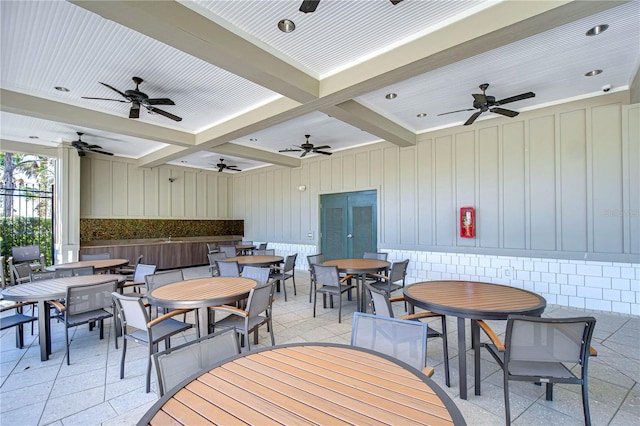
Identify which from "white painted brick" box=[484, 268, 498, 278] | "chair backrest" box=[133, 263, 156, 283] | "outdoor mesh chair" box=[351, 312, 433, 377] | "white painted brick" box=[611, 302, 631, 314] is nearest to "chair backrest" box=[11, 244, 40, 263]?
"chair backrest" box=[133, 263, 156, 283]

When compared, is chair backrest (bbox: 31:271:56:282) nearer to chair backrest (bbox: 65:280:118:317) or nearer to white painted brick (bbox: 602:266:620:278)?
chair backrest (bbox: 65:280:118:317)

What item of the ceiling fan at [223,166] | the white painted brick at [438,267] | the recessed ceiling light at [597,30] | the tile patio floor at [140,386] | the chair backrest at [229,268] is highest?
the recessed ceiling light at [597,30]

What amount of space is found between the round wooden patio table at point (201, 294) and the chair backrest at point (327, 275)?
3.82 ft

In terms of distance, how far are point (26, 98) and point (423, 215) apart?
7.11m

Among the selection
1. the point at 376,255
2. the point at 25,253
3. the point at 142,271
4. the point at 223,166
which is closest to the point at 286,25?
the point at 142,271

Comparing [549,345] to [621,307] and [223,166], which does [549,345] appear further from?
[223,166]

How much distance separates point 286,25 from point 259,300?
2.76 meters

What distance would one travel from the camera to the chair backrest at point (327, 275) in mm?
4223

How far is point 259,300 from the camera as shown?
9.64 ft

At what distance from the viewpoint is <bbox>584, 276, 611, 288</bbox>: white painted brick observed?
4.46 metres

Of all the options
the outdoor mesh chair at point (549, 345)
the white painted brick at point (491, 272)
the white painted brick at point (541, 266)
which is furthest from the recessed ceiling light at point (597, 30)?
the white painted brick at point (491, 272)

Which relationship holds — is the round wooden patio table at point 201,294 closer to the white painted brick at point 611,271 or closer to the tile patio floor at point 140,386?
the tile patio floor at point 140,386

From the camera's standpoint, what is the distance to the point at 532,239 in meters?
5.09

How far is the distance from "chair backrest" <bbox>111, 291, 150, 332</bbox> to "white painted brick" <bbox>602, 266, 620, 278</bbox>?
6.16 metres
